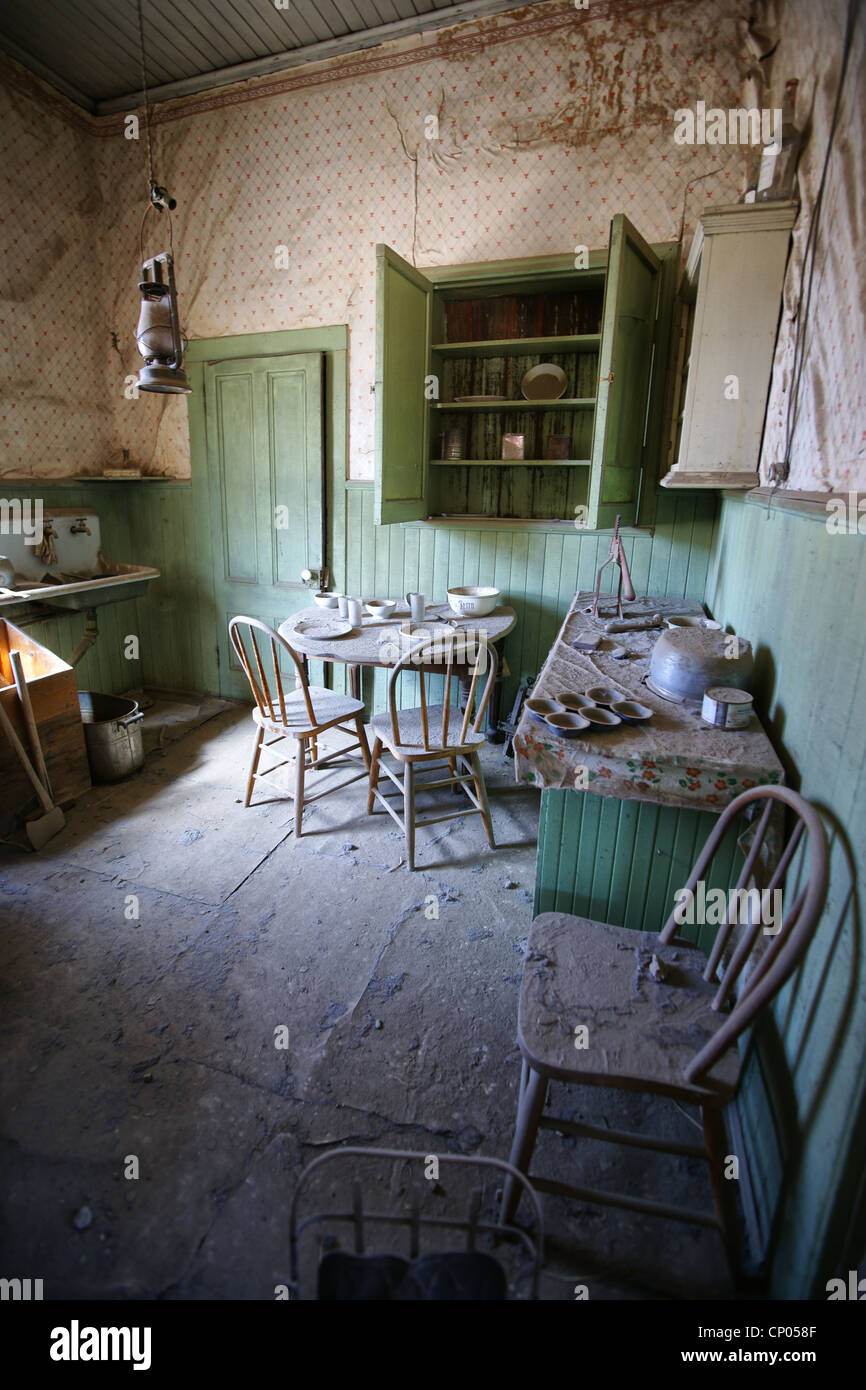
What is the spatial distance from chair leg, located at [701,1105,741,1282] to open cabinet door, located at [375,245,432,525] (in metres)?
2.60

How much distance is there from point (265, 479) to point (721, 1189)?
12.7 ft

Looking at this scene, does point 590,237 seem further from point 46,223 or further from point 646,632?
point 46,223

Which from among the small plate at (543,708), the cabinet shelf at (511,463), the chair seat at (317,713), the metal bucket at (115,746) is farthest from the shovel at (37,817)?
the cabinet shelf at (511,463)

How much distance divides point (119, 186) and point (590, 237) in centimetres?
287

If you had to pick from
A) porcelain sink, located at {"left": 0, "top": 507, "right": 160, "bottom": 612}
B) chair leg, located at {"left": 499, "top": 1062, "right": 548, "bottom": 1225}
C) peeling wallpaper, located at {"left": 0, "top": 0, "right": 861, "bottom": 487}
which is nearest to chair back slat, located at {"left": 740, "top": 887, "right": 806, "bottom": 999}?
chair leg, located at {"left": 499, "top": 1062, "right": 548, "bottom": 1225}

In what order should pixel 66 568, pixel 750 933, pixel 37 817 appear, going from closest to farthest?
pixel 750 933
pixel 37 817
pixel 66 568

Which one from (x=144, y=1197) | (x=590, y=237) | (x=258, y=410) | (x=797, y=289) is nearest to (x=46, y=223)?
(x=258, y=410)

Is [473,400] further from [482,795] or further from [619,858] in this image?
[619,858]

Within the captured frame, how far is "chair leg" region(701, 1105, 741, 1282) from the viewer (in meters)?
1.26

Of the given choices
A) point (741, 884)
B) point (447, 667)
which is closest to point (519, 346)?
point (447, 667)

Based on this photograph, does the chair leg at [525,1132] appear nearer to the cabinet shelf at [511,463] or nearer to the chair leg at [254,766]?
the chair leg at [254,766]

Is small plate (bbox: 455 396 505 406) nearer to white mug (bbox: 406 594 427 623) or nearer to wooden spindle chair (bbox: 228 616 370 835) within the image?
white mug (bbox: 406 594 427 623)

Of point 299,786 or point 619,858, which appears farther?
point 299,786

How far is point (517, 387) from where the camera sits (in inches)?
140
